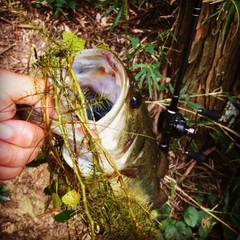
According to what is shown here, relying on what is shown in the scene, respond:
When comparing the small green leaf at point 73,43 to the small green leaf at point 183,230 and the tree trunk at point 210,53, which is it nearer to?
the tree trunk at point 210,53

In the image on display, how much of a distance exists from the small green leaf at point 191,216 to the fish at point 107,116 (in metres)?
1.15

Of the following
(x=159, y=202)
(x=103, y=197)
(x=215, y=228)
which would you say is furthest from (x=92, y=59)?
(x=215, y=228)

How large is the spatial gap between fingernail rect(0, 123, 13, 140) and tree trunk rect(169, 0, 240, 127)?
4.23 feet

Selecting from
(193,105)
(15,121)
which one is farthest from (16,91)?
(193,105)

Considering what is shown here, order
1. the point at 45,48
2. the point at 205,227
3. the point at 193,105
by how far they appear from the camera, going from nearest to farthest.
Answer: the point at 193,105
the point at 205,227
the point at 45,48

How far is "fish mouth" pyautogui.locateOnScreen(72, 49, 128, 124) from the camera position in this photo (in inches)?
36.9

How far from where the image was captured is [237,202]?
215 cm

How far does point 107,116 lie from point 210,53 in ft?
3.98

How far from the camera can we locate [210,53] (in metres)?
1.91

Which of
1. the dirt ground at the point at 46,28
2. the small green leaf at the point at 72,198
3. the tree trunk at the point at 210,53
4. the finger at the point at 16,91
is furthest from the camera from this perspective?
Result: the dirt ground at the point at 46,28

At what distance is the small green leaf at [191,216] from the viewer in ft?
7.44

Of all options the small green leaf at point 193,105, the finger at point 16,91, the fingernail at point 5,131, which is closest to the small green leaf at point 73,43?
the finger at point 16,91

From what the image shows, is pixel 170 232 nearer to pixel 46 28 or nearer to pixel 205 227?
pixel 205 227

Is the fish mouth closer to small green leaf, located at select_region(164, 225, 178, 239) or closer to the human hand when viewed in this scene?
the human hand
